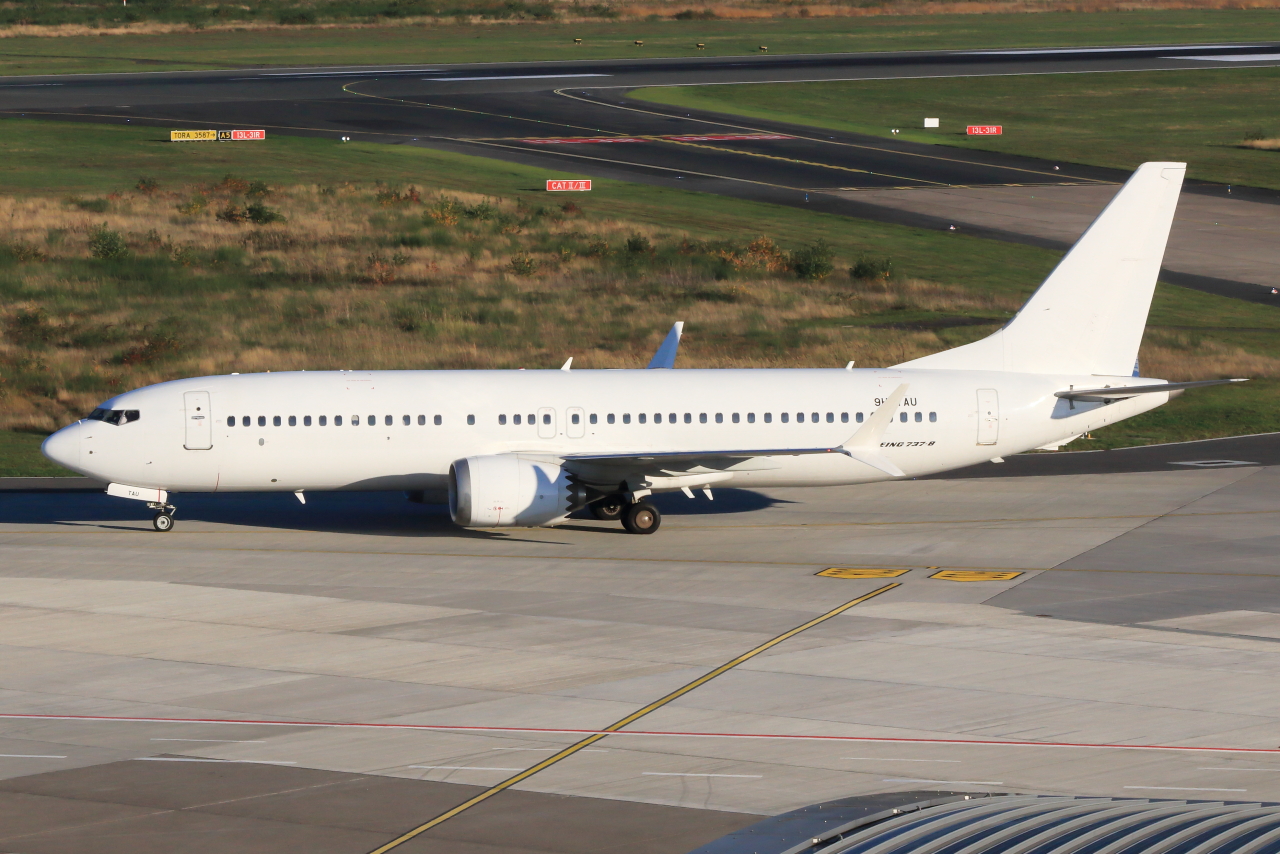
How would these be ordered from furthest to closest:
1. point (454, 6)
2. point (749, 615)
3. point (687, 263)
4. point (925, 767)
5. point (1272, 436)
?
point (454, 6)
point (687, 263)
point (1272, 436)
point (749, 615)
point (925, 767)

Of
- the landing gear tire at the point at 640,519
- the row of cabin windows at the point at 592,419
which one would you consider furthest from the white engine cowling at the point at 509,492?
the landing gear tire at the point at 640,519

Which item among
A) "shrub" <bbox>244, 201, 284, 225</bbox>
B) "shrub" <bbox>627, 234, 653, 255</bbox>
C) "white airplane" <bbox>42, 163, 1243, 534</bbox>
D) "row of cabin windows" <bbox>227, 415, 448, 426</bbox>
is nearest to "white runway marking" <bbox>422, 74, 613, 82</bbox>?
"shrub" <bbox>244, 201, 284, 225</bbox>

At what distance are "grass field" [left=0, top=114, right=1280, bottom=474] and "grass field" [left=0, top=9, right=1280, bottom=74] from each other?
46440 mm

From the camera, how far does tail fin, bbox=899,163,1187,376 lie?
40.7 meters

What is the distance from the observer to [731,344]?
2490 inches

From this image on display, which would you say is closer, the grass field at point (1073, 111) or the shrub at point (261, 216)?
the shrub at point (261, 216)

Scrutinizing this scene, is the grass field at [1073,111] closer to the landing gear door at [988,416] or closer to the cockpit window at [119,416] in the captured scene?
the landing gear door at [988,416]

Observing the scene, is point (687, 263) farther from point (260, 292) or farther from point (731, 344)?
point (260, 292)

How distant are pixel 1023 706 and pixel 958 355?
17.8m

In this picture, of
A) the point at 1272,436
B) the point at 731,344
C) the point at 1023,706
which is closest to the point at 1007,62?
the point at 731,344

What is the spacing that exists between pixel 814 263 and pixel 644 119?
1547 inches

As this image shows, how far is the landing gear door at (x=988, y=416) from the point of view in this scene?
130ft

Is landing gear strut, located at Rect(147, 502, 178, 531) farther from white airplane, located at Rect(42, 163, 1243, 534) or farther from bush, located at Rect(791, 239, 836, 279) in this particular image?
bush, located at Rect(791, 239, 836, 279)

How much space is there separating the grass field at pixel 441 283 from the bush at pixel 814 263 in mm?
263
